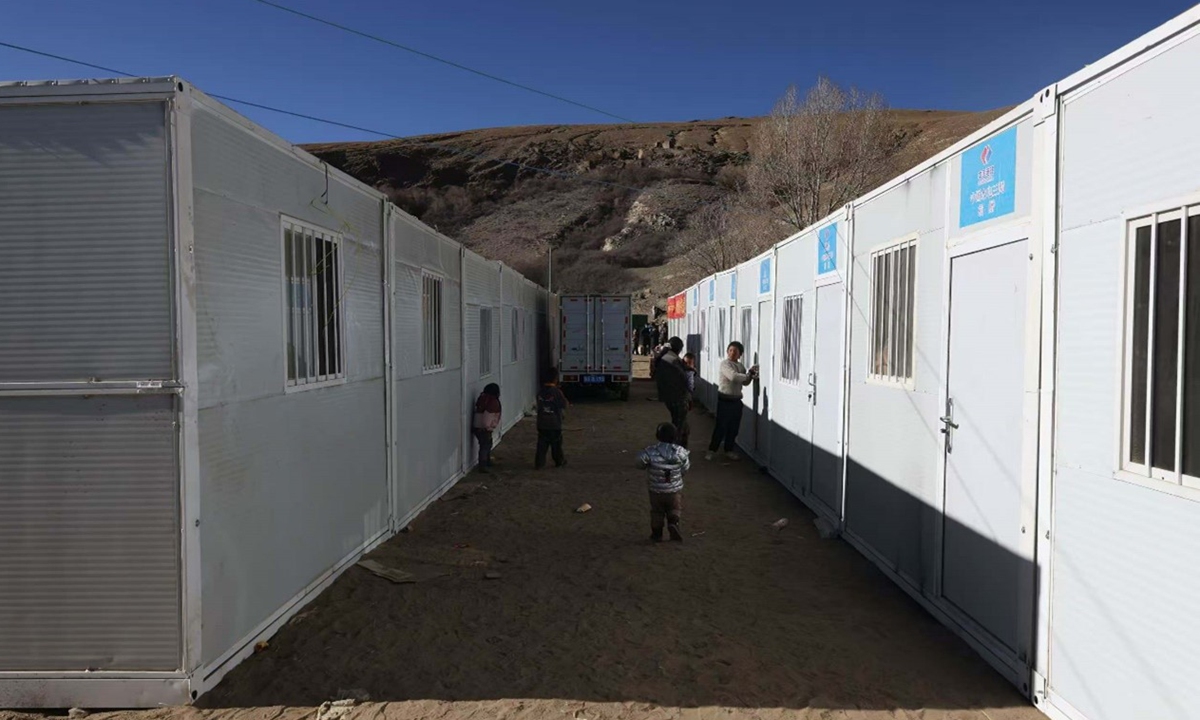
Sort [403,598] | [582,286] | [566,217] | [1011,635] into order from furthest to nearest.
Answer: [566,217], [582,286], [403,598], [1011,635]

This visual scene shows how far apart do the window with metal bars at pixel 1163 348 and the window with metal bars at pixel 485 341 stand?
30.2ft

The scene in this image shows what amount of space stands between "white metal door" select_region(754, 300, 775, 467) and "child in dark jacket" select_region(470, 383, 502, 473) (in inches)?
146

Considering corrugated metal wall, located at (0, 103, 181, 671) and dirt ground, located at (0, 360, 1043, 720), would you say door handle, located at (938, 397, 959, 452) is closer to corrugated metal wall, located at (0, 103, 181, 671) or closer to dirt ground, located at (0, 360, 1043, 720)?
dirt ground, located at (0, 360, 1043, 720)

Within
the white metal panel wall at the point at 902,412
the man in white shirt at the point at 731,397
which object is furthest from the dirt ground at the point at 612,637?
the man in white shirt at the point at 731,397

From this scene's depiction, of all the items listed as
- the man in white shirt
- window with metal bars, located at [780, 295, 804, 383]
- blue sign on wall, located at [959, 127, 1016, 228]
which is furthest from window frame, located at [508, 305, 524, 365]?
blue sign on wall, located at [959, 127, 1016, 228]

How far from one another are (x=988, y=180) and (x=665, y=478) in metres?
3.64

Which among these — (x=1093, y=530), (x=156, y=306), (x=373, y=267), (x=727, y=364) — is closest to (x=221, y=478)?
(x=156, y=306)

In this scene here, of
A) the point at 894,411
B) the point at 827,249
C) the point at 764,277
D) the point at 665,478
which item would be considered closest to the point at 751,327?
the point at 764,277

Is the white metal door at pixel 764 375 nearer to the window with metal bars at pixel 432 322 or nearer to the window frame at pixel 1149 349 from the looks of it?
the window with metal bars at pixel 432 322

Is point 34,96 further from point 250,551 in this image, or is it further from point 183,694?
point 183,694

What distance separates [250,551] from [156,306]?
1521 millimetres

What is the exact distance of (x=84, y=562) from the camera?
3.83 metres

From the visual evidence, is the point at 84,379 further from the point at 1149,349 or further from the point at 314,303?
the point at 1149,349

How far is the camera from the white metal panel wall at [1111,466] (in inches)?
114
